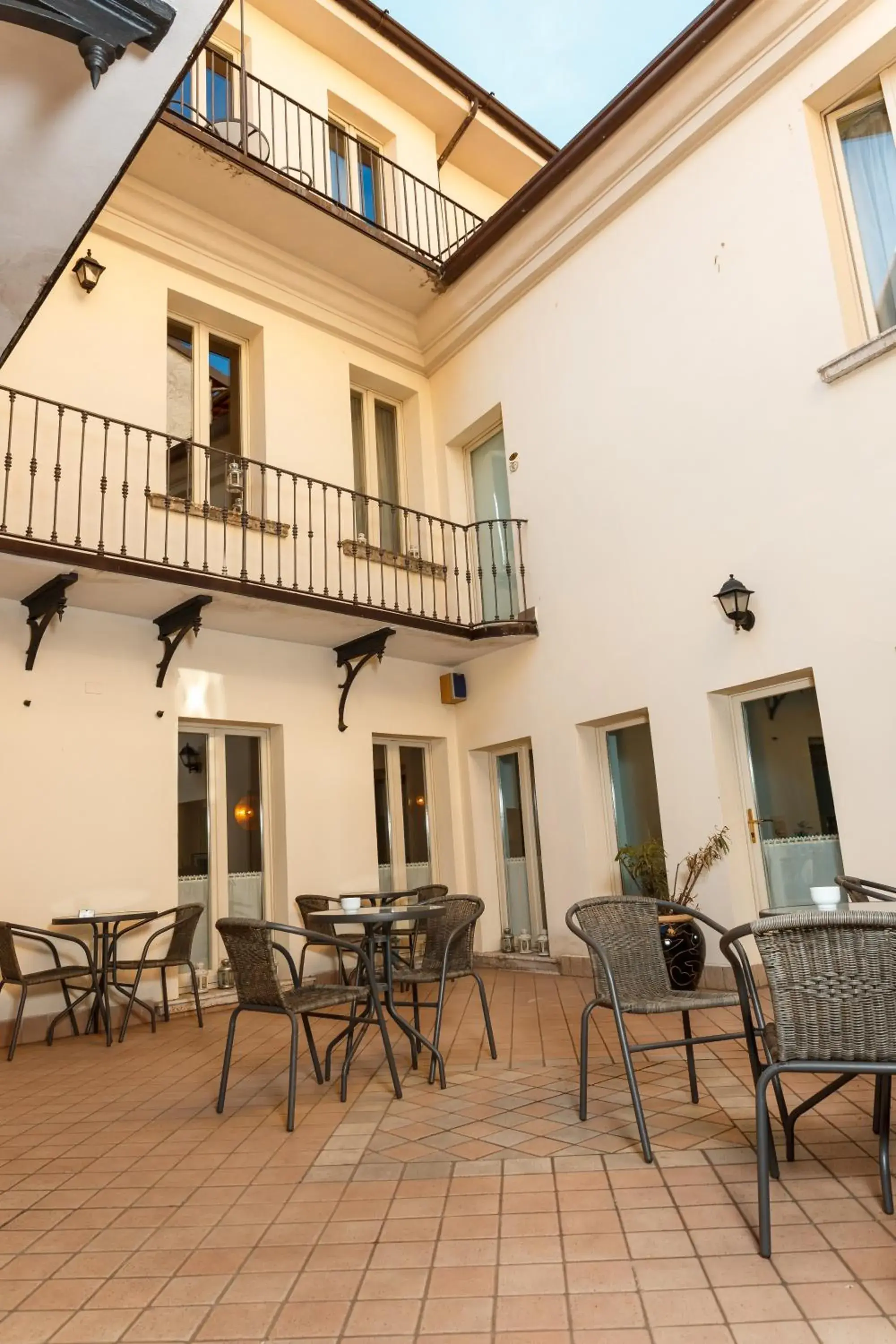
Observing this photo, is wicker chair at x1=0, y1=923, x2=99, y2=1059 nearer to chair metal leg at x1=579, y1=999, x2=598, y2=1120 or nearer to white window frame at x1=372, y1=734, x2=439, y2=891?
white window frame at x1=372, y1=734, x2=439, y2=891

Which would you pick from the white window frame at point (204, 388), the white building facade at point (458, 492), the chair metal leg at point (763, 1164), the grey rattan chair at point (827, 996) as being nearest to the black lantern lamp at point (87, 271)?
the white building facade at point (458, 492)

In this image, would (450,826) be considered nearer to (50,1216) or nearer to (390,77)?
(50,1216)

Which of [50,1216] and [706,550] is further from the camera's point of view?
[706,550]

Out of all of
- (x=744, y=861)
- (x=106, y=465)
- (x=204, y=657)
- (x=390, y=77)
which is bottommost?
(x=744, y=861)

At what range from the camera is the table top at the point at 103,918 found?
505 centimetres

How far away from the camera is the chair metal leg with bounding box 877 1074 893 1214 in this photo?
2174 mm

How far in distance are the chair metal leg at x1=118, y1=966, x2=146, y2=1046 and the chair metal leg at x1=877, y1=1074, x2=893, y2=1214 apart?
4083 millimetres

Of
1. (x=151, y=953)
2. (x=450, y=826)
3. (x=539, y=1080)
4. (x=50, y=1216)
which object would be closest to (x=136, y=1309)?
(x=50, y=1216)

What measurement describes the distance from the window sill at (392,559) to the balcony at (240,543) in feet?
0.04

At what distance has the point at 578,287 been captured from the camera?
23.2 feet

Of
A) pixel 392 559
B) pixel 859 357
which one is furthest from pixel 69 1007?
pixel 859 357

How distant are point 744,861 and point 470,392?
503 cm

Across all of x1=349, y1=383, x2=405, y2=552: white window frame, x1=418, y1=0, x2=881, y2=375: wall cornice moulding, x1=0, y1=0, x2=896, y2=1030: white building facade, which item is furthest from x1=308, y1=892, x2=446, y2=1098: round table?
x1=418, y1=0, x2=881, y2=375: wall cornice moulding

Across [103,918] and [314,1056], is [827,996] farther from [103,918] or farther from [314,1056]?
[103,918]
